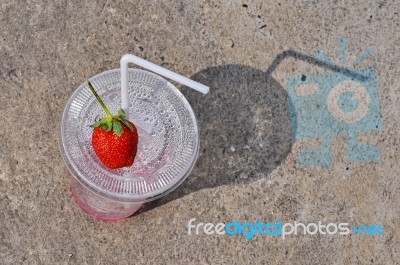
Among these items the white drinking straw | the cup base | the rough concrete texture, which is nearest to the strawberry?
the white drinking straw

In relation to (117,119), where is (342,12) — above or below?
above

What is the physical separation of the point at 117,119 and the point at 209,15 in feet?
2.70

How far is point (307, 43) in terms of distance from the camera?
8.23ft

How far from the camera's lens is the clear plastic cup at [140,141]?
197 centimetres

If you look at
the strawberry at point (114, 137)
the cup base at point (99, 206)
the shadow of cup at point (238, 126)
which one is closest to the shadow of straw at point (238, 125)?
the shadow of cup at point (238, 126)

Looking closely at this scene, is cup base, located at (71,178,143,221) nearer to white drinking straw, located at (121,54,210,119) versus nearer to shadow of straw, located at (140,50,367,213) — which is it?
shadow of straw, located at (140,50,367,213)

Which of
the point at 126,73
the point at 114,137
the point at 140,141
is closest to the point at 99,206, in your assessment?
the point at 140,141

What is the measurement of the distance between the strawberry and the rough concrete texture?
47cm

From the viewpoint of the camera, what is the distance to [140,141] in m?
2.05

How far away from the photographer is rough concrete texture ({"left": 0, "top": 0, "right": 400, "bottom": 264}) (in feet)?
7.50

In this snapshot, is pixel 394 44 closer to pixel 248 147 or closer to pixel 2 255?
pixel 248 147

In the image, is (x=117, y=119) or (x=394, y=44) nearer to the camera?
(x=117, y=119)

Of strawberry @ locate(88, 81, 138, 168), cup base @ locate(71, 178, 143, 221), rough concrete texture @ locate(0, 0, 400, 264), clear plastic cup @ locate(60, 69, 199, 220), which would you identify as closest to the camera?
strawberry @ locate(88, 81, 138, 168)

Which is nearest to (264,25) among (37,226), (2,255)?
(37,226)
